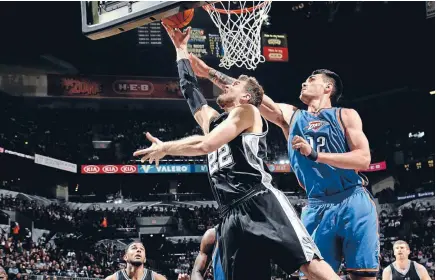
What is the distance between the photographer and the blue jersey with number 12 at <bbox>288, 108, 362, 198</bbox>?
4766 mm

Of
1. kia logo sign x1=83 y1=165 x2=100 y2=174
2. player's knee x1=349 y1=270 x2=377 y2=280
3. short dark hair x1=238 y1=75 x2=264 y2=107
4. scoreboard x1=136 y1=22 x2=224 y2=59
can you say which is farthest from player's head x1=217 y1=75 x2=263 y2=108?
kia logo sign x1=83 y1=165 x2=100 y2=174

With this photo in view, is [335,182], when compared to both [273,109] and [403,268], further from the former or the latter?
[403,268]

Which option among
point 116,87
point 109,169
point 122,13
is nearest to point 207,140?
point 122,13

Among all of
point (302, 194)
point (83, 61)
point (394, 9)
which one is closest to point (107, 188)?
point (83, 61)

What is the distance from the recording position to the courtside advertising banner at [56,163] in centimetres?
2415

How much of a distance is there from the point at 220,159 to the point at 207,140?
43cm

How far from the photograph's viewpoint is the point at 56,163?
25094 millimetres

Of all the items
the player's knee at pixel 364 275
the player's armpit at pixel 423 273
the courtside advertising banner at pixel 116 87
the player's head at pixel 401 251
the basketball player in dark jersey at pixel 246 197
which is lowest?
the player's armpit at pixel 423 273

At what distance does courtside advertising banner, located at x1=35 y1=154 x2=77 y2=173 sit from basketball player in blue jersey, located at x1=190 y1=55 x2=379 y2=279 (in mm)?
20597

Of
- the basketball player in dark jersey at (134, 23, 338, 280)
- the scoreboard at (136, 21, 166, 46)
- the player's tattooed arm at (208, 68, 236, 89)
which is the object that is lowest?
the basketball player in dark jersey at (134, 23, 338, 280)

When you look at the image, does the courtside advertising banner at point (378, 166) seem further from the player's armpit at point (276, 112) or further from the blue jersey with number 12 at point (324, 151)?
the blue jersey with number 12 at point (324, 151)

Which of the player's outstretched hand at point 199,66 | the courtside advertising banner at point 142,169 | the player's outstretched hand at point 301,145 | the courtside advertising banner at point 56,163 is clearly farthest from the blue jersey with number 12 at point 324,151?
the courtside advertising banner at point 142,169

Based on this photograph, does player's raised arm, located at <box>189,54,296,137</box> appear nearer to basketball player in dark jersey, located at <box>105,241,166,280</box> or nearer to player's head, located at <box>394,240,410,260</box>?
basketball player in dark jersey, located at <box>105,241,166,280</box>

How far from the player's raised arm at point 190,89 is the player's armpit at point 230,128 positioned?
1.80ft
